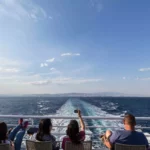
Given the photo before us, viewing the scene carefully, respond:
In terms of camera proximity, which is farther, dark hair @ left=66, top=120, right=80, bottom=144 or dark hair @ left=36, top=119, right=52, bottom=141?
dark hair @ left=36, top=119, right=52, bottom=141

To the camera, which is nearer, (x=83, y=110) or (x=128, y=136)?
(x=128, y=136)

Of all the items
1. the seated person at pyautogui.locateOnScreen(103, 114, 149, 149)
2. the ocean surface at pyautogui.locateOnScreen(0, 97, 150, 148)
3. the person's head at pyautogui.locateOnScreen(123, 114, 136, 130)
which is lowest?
the ocean surface at pyautogui.locateOnScreen(0, 97, 150, 148)

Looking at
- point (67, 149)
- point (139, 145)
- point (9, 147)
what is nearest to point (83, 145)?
point (67, 149)

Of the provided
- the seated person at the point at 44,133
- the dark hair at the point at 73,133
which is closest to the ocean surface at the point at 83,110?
the seated person at the point at 44,133

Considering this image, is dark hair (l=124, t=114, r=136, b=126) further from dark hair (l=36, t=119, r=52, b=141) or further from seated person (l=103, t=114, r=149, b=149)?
dark hair (l=36, t=119, r=52, b=141)

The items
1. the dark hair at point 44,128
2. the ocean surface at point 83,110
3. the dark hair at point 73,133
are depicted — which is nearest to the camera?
the dark hair at point 73,133

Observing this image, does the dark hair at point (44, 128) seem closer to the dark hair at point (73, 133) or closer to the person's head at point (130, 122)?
the dark hair at point (73, 133)

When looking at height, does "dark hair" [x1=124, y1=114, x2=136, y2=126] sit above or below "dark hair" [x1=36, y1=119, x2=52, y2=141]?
above

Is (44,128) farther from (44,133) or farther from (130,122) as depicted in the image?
(130,122)

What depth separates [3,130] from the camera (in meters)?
2.06

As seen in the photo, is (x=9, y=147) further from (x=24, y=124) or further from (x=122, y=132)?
(x=122, y=132)

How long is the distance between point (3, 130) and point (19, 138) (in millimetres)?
417

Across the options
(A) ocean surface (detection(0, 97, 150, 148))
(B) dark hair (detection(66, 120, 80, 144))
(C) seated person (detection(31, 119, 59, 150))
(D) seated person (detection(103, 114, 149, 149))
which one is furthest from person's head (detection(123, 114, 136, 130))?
(A) ocean surface (detection(0, 97, 150, 148))

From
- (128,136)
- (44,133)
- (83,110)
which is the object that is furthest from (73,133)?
(83,110)
